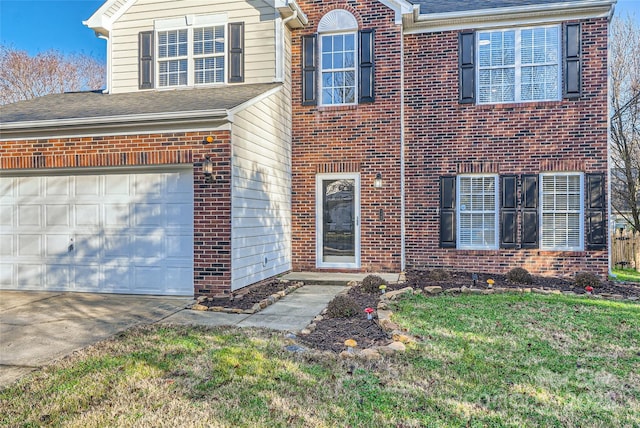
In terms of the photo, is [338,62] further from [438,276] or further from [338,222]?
[438,276]

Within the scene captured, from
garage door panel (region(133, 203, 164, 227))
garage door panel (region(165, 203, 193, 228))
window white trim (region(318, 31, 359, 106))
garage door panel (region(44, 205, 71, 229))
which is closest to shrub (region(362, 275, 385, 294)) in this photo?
garage door panel (region(165, 203, 193, 228))

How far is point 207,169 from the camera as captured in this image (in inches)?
265

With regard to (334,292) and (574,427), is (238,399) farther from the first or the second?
(334,292)

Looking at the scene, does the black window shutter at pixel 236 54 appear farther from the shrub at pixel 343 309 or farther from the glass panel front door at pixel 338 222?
the shrub at pixel 343 309

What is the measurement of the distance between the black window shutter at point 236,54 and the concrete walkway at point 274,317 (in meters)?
4.95

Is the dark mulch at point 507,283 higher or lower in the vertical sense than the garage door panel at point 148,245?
lower

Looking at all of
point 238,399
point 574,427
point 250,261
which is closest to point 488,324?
point 574,427

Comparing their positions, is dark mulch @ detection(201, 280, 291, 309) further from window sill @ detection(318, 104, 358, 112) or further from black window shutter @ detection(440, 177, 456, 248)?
window sill @ detection(318, 104, 358, 112)

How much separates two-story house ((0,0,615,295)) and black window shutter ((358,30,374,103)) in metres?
0.03

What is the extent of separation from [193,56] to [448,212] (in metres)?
6.46

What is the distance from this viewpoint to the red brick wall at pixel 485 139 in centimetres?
913

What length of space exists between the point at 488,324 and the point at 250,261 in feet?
13.2

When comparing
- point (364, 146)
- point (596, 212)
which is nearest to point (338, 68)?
point (364, 146)


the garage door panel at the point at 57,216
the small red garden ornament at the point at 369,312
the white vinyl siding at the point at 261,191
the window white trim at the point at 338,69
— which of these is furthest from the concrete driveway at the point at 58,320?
the window white trim at the point at 338,69
